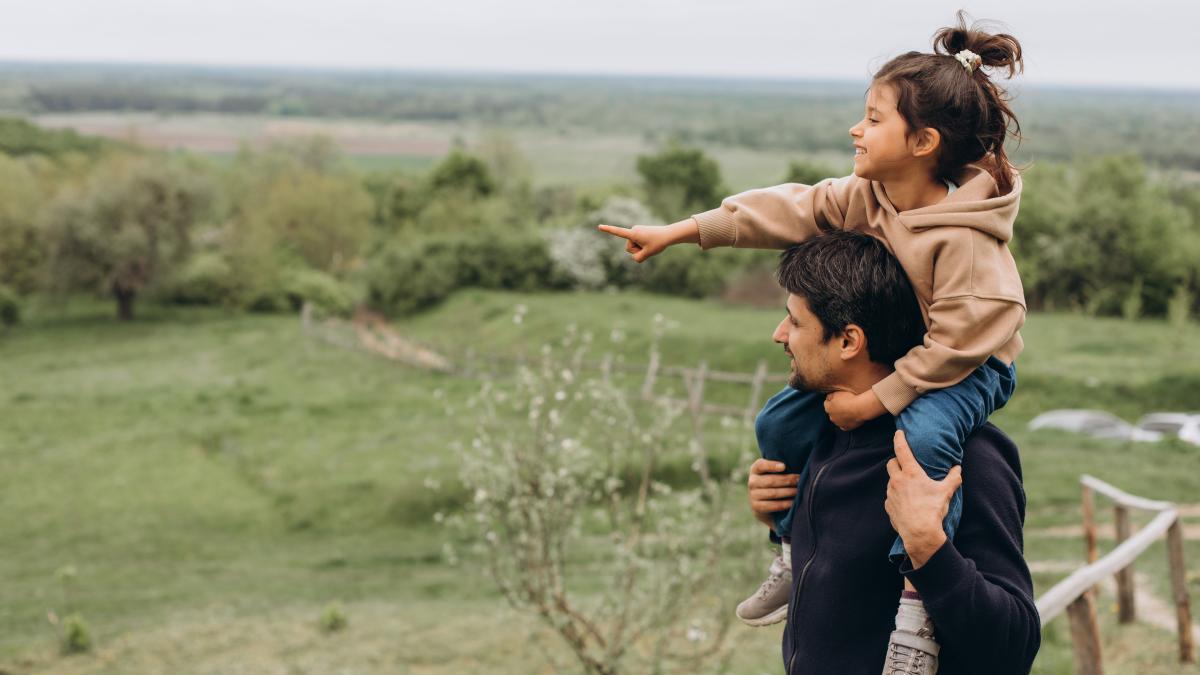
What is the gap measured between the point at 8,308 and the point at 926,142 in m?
53.1

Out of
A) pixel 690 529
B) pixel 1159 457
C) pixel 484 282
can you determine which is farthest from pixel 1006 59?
pixel 484 282

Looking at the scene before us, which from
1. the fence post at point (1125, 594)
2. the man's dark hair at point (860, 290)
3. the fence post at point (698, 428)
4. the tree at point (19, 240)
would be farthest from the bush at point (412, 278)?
the man's dark hair at point (860, 290)

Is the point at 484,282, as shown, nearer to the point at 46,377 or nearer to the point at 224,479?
the point at 46,377

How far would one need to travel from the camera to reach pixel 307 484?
2391 centimetres

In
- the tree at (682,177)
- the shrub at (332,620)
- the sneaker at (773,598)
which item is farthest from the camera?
the tree at (682,177)

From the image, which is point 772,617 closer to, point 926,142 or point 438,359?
point 926,142

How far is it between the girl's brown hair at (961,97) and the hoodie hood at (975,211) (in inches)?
2.4

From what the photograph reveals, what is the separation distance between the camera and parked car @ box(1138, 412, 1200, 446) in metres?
25.4

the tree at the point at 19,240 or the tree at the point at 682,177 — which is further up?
the tree at the point at 682,177

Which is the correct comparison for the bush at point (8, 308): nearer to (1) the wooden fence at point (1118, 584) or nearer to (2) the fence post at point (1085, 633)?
(1) the wooden fence at point (1118, 584)

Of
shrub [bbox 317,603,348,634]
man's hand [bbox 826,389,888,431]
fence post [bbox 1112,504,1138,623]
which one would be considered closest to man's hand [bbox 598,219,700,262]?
man's hand [bbox 826,389,888,431]

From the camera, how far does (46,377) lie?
38812mm

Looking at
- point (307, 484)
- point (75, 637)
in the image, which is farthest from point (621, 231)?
point (307, 484)

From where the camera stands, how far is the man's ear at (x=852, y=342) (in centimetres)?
232
